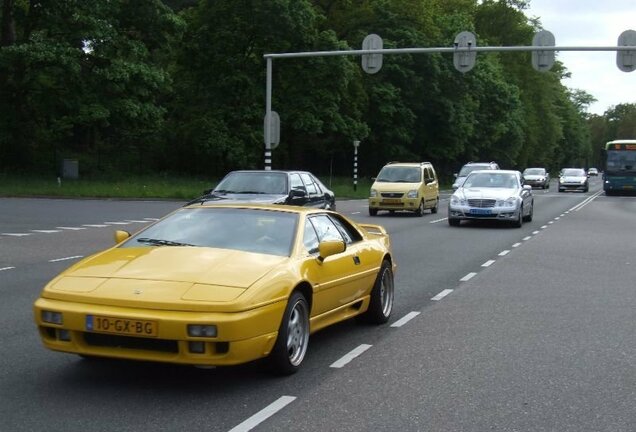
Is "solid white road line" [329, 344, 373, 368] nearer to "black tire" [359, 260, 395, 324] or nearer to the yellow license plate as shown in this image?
"black tire" [359, 260, 395, 324]

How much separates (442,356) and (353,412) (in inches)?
73.9

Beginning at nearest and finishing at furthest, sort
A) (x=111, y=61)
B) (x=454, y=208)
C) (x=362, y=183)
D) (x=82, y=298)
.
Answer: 1. (x=82, y=298)
2. (x=454, y=208)
3. (x=111, y=61)
4. (x=362, y=183)

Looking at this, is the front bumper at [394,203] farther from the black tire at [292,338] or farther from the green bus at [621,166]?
the green bus at [621,166]

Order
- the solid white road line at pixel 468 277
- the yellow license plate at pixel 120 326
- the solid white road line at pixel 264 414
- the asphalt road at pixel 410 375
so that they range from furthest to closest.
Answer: the solid white road line at pixel 468 277 → the yellow license plate at pixel 120 326 → the asphalt road at pixel 410 375 → the solid white road line at pixel 264 414

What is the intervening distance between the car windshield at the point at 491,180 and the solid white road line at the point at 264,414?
19.4 metres

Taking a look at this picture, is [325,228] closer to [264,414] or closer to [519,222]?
[264,414]

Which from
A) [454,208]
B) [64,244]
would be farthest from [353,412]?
[454,208]

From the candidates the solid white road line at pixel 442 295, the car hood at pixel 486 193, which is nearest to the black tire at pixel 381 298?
the solid white road line at pixel 442 295

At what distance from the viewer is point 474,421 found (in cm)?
516

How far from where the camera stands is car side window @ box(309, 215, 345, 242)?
7.25 m

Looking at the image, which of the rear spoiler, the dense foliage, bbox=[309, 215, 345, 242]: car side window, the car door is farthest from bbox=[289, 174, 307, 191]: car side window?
the dense foliage

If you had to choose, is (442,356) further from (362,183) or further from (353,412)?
(362,183)

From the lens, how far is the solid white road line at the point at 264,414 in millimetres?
4863

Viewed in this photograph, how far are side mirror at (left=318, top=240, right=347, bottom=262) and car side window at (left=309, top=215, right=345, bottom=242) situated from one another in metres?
0.38
